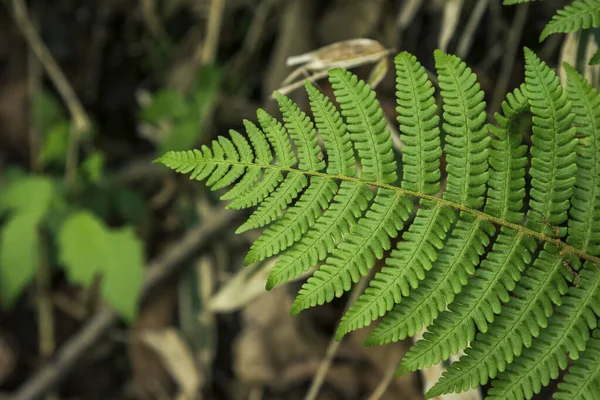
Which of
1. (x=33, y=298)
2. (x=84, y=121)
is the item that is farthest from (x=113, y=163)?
(x=33, y=298)

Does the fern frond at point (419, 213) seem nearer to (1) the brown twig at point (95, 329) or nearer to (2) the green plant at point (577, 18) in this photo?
(2) the green plant at point (577, 18)

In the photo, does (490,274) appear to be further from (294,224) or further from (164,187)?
(164,187)

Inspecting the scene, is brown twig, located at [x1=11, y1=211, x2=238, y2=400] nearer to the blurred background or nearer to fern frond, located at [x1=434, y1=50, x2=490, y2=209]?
the blurred background

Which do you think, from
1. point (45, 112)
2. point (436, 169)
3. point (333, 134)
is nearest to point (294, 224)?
point (333, 134)

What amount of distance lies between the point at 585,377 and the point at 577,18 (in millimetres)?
753

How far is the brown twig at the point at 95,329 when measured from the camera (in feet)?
10.0

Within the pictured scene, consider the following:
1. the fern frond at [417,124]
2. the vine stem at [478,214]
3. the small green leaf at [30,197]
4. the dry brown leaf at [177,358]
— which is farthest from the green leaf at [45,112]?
the fern frond at [417,124]

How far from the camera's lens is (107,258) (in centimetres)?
282

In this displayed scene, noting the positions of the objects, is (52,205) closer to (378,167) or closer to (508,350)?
(378,167)

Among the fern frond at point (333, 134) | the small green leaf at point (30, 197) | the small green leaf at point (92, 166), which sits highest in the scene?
the fern frond at point (333, 134)

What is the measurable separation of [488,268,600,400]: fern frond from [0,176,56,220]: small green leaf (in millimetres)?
2489

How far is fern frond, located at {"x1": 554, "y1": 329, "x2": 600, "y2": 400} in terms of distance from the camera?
124cm

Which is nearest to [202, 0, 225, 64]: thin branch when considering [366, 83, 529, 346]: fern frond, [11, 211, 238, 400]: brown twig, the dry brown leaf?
[11, 211, 238, 400]: brown twig

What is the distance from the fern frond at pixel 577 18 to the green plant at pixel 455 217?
3.4 inches
